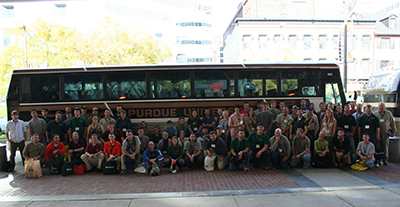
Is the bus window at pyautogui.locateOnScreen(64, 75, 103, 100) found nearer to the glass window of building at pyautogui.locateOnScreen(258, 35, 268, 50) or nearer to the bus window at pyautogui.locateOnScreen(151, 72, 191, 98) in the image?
the bus window at pyautogui.locateOnScreen(151, 72, 191, 98)

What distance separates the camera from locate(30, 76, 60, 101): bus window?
1037 centimetres

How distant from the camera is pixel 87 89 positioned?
10.4 meters

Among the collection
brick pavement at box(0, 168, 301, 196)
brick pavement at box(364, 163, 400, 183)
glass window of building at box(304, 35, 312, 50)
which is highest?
glass window of building at box(304, 35, 312, 50)

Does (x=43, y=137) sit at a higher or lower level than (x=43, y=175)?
higher

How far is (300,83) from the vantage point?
428 inches

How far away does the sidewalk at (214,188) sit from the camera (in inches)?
232

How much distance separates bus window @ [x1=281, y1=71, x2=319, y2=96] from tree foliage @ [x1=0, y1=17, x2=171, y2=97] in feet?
54.8

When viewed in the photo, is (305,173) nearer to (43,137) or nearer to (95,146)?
(95,146)

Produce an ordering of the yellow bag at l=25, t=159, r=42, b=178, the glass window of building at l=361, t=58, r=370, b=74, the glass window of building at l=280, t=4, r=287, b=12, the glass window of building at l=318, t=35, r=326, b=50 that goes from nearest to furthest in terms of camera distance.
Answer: the yellow bag at l=25, t=159, r=42, b=178
the glass window of building at l=361, t=58, r=370, b=74
the glass window of building at l=318, t=35, r=326, b=50
the glass window of building at l=280, t=4, r=287, b=12

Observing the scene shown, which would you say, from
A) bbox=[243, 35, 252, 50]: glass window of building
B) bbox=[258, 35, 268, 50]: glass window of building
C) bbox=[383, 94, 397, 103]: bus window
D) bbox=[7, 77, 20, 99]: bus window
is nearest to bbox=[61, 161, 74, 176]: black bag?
bbox=[7, 77, 20, 99]: bus window

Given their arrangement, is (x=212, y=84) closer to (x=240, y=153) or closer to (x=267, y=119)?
(x=267, y=119)

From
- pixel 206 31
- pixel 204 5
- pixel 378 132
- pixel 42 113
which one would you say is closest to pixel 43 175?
pixel 42 113

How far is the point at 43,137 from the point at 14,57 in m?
17.8

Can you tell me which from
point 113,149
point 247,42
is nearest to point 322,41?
point 247,42
